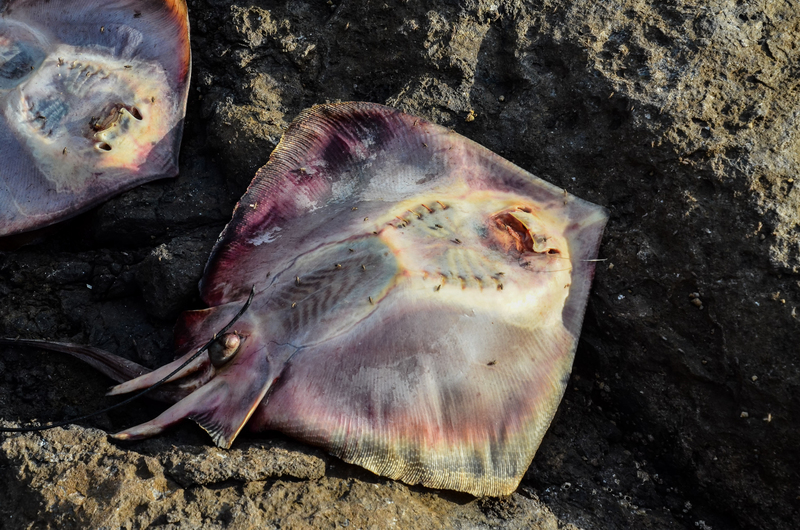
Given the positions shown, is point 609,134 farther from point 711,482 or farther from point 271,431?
point 271,431

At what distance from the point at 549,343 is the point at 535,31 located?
151cm

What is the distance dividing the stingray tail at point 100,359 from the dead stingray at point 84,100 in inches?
25.5

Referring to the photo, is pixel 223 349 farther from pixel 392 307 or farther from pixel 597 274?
pixel 597 274

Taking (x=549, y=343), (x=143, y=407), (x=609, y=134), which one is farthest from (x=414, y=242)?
(x=143, y=407)

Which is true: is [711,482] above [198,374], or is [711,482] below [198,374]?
above

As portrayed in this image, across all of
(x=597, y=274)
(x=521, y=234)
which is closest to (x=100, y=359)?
(x=521, y=234)

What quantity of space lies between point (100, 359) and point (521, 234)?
1.76 meters

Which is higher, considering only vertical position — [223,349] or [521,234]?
[521,234]

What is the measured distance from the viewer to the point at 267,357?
2285mm

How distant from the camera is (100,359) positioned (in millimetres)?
2480

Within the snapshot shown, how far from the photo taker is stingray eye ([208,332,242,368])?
7.36 ft

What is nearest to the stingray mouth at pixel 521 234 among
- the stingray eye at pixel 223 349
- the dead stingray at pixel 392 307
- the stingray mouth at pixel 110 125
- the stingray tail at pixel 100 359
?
the dead stingray at pixel 392 307

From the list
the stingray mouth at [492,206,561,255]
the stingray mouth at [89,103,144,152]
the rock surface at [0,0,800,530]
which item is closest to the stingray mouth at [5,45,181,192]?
the stingray mouth at [89,103,144,152]

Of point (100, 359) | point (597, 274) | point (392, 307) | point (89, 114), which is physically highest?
point (597, 274)
